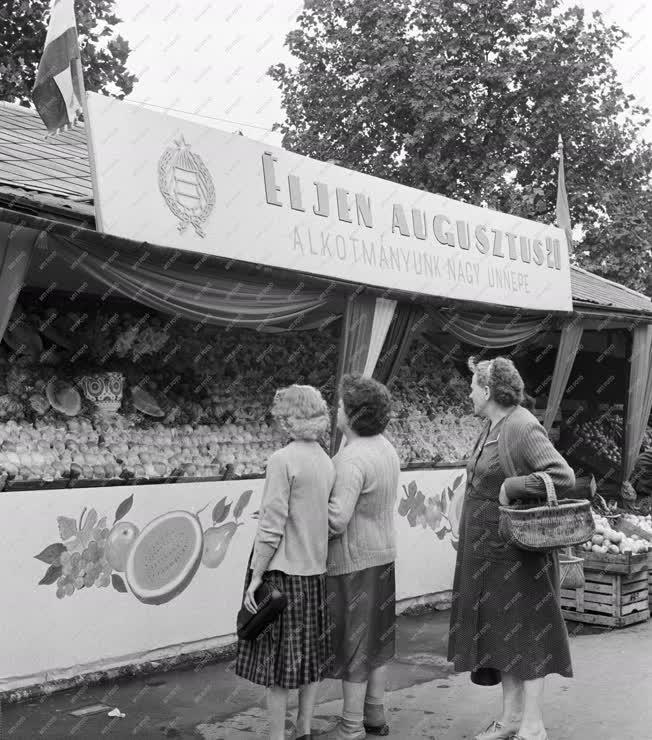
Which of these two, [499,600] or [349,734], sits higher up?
[499,600]

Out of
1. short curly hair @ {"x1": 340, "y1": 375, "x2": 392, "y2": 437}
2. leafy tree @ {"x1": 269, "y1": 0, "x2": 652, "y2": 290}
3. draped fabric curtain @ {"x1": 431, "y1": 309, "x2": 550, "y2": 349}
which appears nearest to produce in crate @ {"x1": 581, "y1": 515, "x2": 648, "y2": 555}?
draped fabric curtain @ {"x1": 431, "y1": 309, "x2": 550, "y2": 349}

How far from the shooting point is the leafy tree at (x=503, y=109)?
19.7m

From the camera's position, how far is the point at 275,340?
276 inches

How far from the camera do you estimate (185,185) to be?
4.77m

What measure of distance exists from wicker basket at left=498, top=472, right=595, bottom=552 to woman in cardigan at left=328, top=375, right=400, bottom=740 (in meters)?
0.55

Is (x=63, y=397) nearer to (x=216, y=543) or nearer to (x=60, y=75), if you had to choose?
(x=216, y=543)

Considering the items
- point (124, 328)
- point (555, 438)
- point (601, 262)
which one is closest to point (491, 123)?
point (601, 262)

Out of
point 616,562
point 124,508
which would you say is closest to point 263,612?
point 124,508

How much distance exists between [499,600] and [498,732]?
0.62m

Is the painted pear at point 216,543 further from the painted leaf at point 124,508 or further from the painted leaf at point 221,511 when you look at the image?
the painted leaf at point 124,508

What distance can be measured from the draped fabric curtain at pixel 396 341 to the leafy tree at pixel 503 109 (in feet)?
45.1

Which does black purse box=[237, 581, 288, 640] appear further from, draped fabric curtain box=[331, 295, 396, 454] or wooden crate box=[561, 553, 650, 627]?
wooden crate box=[561, 553, 650, 627]

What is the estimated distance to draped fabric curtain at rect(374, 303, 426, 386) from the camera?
→ 625cm

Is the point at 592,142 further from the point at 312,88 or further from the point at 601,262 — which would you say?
the point at 312,88
